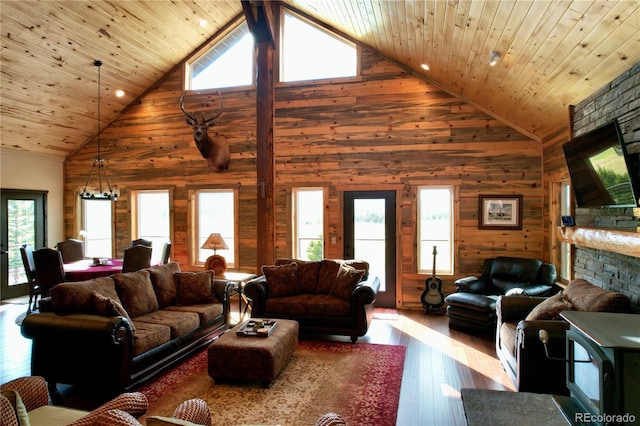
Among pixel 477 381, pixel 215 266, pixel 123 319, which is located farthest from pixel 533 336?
pixel 215 266

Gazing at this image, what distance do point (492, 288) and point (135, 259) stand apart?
514 cm

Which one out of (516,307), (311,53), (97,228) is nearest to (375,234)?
(516,307)

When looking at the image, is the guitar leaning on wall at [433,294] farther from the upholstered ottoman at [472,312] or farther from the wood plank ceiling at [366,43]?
the wood plank ceiling at [366,43]

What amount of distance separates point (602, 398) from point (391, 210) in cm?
451

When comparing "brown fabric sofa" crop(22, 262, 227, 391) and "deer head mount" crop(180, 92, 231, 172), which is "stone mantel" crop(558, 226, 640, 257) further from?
"deer head mount" crop(180, 92, 231, 172)

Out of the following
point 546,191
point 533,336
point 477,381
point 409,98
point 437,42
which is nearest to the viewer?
point 533,336

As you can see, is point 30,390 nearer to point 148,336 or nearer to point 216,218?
point 148,336

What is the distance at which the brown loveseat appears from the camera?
4727mm

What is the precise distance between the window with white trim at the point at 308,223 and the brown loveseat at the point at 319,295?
132cm

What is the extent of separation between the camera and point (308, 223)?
22.5 feet

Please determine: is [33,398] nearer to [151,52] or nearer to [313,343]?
[313,343]

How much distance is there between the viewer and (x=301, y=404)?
317cm

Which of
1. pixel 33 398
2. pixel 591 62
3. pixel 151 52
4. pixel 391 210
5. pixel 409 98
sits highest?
pixel 151 52

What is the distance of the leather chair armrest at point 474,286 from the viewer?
213 inches
